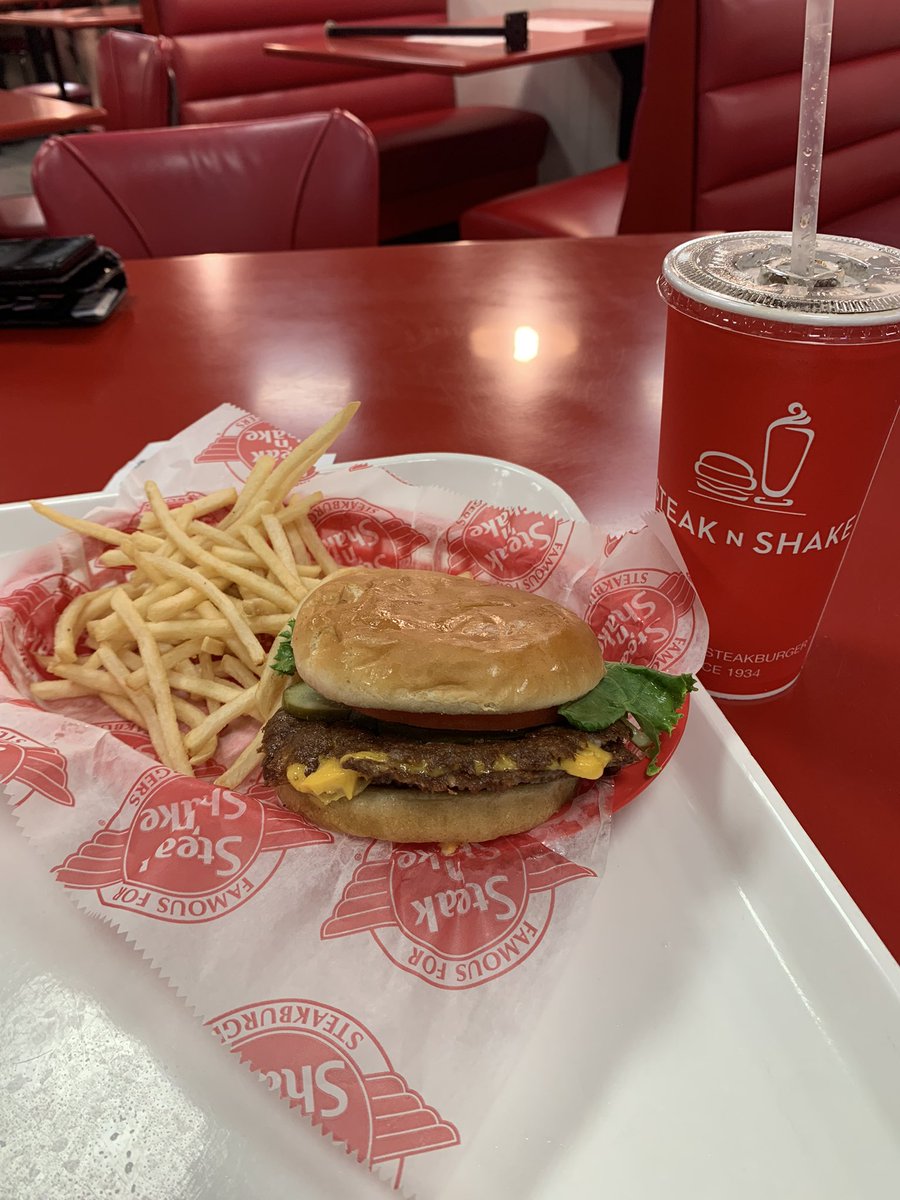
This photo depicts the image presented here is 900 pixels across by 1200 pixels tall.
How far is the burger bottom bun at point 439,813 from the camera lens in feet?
2.82

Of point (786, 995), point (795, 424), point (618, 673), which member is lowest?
point (786, 995)

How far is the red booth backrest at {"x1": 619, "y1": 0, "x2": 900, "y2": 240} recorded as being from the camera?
9.75ft

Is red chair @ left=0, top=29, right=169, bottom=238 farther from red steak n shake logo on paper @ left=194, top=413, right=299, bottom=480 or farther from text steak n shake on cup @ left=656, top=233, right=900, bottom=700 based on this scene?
text steak n shake on cup @ left=656, top=233, right=900, bottom=700

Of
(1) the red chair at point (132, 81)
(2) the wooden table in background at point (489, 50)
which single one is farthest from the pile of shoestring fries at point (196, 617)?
(1) the red chair at point (132, 81)

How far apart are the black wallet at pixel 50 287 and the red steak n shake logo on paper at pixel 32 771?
1.49m

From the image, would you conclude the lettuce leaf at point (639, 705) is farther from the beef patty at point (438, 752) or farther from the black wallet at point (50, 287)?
the black wallet at point (50, 287)

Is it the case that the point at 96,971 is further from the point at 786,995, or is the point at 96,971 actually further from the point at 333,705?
the point at 786,995

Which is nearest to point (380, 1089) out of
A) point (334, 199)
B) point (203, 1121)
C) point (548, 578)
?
point (203, 1121)

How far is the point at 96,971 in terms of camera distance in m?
0.82

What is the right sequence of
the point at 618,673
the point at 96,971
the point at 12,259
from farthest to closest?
the point at 12,259 → the point at 618,673 → the point at 96,971

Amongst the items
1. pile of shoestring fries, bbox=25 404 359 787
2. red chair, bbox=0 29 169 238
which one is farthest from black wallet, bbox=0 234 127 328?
red chair, bbox=0 29 169 238

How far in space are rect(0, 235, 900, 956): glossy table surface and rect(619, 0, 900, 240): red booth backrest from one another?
3.00 feet

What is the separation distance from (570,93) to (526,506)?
637 cm

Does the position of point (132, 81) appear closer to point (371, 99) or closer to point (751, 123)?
point (371, 99)
